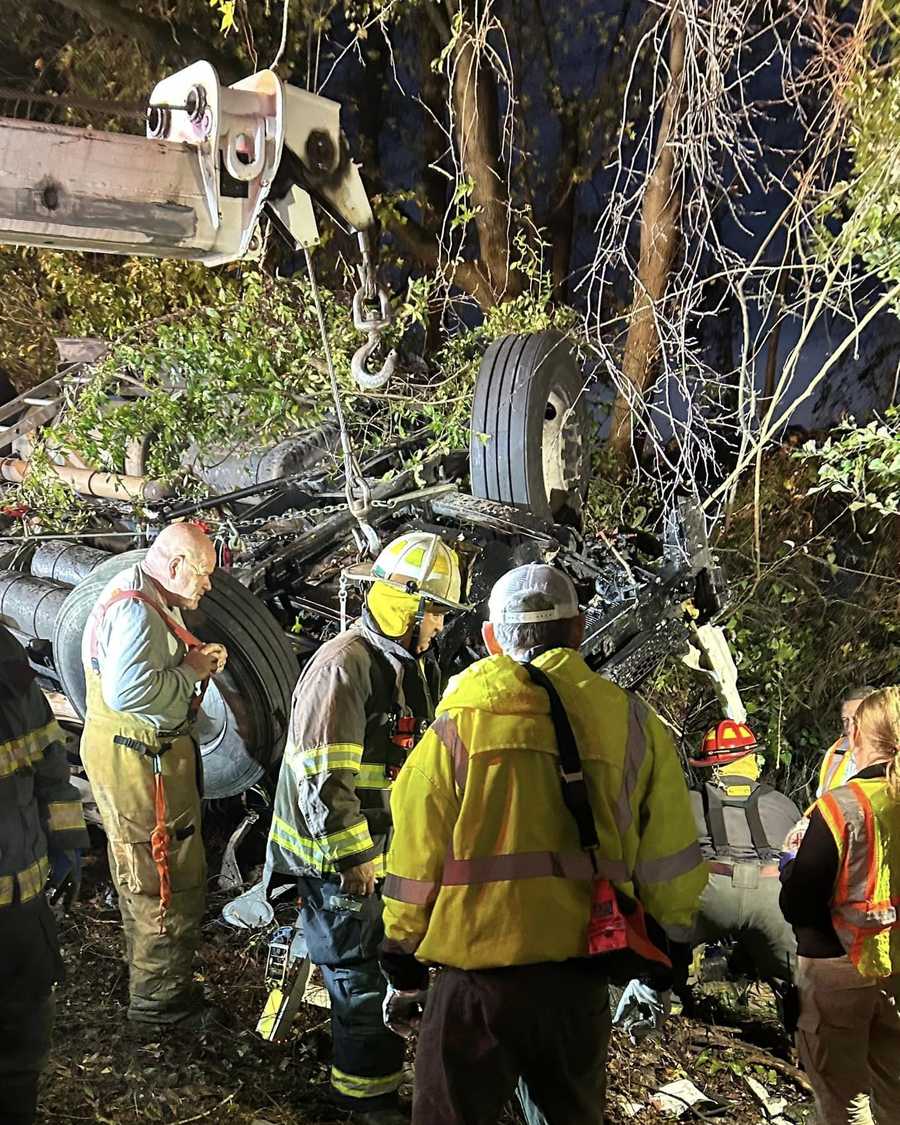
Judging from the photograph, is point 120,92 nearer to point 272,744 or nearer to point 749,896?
point 272,744

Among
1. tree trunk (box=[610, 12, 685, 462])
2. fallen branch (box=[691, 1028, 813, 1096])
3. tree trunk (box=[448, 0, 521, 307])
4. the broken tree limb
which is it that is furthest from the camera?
tree trunk (box=[448, 0, 521, 307])

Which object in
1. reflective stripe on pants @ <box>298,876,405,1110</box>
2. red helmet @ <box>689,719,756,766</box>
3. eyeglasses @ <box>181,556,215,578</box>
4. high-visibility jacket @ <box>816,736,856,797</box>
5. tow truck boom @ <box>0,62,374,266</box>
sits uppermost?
tow truck boom @ <box>0,62,374,266</box>

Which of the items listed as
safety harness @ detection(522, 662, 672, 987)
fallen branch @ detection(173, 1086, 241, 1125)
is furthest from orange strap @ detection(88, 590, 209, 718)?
safety harness @ detection(522, 662, 672, 987)

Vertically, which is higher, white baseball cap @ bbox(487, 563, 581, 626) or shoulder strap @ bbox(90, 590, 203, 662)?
white baseball cap @ bbox(487, 563, 581, 626)

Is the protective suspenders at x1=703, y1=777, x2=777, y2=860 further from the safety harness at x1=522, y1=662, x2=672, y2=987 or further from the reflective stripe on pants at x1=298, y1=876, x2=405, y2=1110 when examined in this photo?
the safety harness at x1=522, y1=662, x2=672, y2=987

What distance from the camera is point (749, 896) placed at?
13.0ft

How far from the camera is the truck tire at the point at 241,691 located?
420 cm

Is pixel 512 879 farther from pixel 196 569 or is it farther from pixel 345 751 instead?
pixel 196 569

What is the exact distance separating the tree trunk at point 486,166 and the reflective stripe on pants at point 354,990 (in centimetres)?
569

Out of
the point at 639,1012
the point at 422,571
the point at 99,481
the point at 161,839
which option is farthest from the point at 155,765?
the point at 99,481

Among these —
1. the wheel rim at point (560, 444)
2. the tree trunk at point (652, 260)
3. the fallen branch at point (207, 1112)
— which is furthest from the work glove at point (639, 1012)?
the tree trunk at point (652, 260)

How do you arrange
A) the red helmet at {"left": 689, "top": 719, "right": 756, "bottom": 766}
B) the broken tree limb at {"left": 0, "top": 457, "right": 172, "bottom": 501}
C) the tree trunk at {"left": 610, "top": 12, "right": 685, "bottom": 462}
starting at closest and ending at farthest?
the red helmet at {"left": 689, "top": 719, "right": 756, "bottom": 766}
the broken tree limb at {"left": 0, "top": 457, "right": 172, "bottom": 501}
the tree trunk at {"left": 610, "top": 12, "right": 685, "bottom": 462}

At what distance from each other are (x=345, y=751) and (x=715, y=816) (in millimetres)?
2025

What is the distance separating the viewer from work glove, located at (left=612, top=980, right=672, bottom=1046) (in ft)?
12.1
